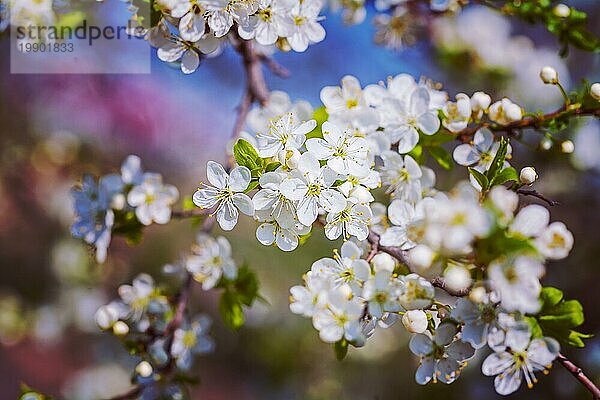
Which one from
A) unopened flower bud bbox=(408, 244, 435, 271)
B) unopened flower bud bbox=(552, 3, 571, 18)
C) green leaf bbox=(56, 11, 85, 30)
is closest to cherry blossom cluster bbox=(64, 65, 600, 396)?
unopened flower bud bbox=(408, 244, 435, 271)

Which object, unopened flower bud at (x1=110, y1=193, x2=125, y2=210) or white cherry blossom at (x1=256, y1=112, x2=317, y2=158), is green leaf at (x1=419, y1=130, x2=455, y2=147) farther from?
unopened flower bud at (x1=110, y1=193, x2=125, y2=210)

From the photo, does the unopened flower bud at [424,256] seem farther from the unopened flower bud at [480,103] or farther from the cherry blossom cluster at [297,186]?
the unopened flower bud at [480,103]

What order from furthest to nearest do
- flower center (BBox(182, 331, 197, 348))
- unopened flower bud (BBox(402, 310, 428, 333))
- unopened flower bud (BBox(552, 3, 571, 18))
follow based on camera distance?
flower center (BBox(182, 331, 197, 348)), unopened flower bud (BBox(552, 3, 571, 18)), unopened flower bud (BBox(402, 310, 428, 333))

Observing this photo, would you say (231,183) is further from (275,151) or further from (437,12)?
(437,12)

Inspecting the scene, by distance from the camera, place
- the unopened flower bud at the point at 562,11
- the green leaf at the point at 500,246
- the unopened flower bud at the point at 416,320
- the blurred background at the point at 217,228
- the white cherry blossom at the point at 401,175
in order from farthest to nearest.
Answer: the blurred background at the point at 217,228 < the unopened flower bud at the point at 562,11 < the white cherry blossom at the point at 401,175 < the unopened flower bud at the point at 416,320 < the green leaf at the point at 500,246

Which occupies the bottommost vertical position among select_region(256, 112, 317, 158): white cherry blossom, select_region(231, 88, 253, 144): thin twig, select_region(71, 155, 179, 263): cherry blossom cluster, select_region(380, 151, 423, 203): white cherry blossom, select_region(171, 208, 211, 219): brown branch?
select_region(71, 155, 179, 263): cherry blossom cluster

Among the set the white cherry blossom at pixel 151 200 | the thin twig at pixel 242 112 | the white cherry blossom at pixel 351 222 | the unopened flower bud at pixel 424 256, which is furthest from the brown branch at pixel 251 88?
the unopened flower bud at pixel 424 256
